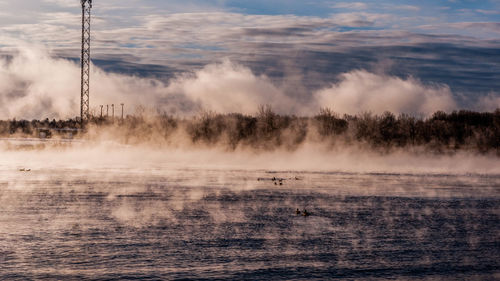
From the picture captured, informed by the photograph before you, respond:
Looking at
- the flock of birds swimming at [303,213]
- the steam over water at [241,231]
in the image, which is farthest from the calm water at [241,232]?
the flock of birds swimming at [303,213]

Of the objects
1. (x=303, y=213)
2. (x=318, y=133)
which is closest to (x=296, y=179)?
(x=303, y=213)

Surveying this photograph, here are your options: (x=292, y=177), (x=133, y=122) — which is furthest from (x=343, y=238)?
(x=133, y=122)

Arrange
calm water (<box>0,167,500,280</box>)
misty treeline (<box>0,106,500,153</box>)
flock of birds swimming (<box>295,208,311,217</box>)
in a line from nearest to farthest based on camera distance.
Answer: calm water (<box>0,167,500,280</box>)
flock of birds swimming (<box>295,208,311,217</box>)
misty treeline (<box>0,106,500,153</box>)

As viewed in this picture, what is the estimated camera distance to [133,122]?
99.9 meters

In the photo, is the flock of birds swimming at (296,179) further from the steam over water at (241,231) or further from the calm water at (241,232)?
Result: the steam over water at (241,231)

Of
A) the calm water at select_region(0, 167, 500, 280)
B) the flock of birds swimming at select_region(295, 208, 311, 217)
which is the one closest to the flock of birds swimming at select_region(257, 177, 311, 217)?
the flock of birds swimming at select_region(295, 208, 311, 217)

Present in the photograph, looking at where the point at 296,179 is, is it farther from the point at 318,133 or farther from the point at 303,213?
the point at 318,133

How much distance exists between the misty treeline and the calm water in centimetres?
5060

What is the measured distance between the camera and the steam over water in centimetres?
1026

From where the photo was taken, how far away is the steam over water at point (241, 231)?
10258 mm

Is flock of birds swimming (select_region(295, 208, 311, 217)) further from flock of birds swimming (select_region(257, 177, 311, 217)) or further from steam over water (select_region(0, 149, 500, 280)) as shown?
steam over water (select_region(0, 149, 500, 280))

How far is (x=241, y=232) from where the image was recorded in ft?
44.5

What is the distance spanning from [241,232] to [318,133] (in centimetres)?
6906

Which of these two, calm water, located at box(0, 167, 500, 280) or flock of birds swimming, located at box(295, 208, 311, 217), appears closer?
calm water, located at box(0, 167, 500, 280)
